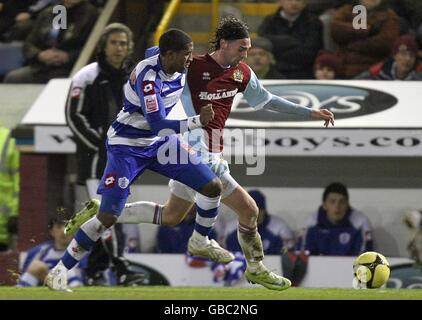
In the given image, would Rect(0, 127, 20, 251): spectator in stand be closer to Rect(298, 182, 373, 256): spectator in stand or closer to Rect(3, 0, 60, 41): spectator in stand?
Rect(3, 0, 60, 41): spectator in stand

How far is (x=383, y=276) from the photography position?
1372 centimetres

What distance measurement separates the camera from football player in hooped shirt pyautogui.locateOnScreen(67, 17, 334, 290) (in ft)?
42.5

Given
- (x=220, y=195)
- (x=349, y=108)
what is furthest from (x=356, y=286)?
(x=349, y=108)

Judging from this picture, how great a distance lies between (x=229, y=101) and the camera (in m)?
13.2

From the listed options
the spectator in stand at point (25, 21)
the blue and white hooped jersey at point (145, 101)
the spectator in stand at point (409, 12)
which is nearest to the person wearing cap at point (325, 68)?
the spectator in stand at point (409, 12)

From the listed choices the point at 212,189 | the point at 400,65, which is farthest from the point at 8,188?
the point at 212,189

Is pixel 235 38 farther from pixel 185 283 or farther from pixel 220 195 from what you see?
pixel 185 283

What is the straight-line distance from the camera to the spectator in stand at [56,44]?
58.9ft

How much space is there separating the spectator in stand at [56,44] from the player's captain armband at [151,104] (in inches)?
226

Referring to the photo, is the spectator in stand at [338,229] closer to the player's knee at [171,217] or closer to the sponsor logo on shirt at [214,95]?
the player's knee at [171,217]

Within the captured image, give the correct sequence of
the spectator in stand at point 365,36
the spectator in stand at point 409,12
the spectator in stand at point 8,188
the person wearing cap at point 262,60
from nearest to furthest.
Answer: the spectator in stand at point 8,188
the person wearing cap at point 262,60
the spectator in stand at point 365,36
the spectator in stand at point 409,12

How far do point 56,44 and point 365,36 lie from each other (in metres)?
3.44

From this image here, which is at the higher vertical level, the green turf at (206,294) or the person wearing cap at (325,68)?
the person wearing cap at (325,68)

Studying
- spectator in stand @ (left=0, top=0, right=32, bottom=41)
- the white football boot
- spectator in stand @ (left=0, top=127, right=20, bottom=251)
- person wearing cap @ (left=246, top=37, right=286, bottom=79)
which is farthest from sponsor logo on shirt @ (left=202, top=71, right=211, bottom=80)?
spectator in stand @ (left=0, top=0, right=32, bottom=41)
